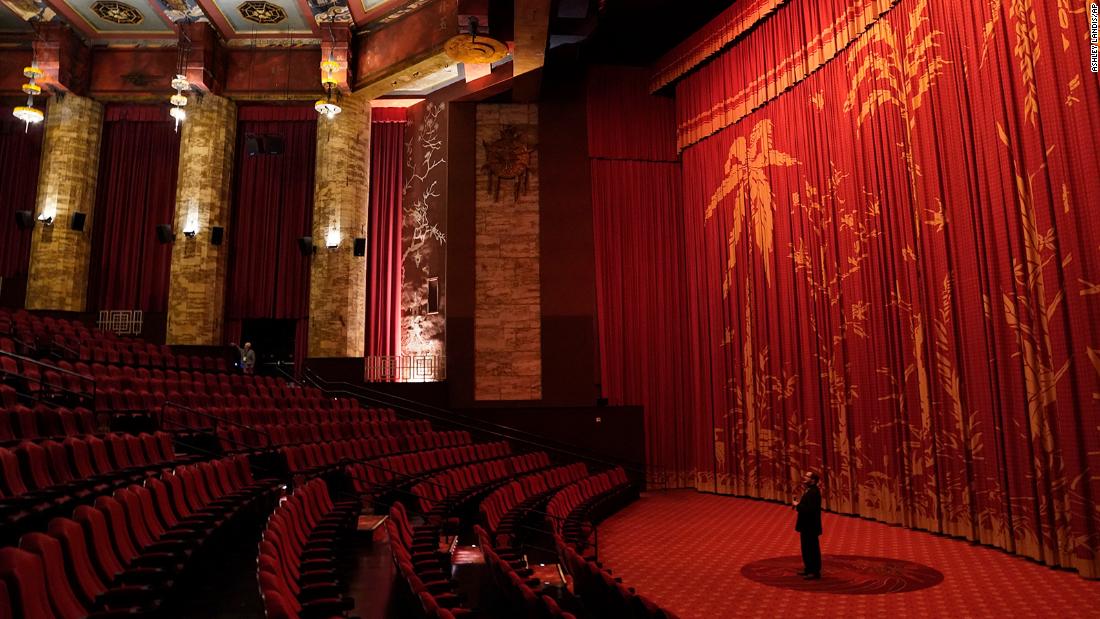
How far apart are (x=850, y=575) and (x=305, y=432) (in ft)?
14.9

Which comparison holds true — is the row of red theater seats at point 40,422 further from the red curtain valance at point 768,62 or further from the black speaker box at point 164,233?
the red curtain valance at point 768,62

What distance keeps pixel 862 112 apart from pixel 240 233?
352 inches

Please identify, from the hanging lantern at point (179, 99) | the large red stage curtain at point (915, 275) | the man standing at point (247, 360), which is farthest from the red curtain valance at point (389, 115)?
the large red stage curtain at point (915, 275)

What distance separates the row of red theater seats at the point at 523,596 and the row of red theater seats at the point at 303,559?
67cm

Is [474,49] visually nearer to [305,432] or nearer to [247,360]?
[305,432]

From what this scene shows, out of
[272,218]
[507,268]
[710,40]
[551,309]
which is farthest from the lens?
[272,218]

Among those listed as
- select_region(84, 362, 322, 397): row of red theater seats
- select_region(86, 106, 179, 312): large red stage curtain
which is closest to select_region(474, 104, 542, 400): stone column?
select_region(84, 362, 322, 397): row of red theater seats

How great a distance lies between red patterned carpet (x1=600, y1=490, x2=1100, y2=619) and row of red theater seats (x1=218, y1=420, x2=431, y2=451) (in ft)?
8.50

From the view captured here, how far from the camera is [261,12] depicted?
10703 mm

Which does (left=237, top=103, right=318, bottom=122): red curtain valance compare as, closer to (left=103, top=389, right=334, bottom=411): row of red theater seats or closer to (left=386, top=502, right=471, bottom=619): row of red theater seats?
(left=103, top=389, right=334, bottom=411): row of red theater seats

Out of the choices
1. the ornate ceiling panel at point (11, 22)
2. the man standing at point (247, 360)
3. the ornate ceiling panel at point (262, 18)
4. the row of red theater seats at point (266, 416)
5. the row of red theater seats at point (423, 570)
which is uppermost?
the ornate ceiling panel at point (11, 22)

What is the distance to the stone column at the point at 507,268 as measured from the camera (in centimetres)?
977

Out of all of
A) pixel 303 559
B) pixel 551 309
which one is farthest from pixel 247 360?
pixel 303 559

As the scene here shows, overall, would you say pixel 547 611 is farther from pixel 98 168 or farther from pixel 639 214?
pixel 98 168
